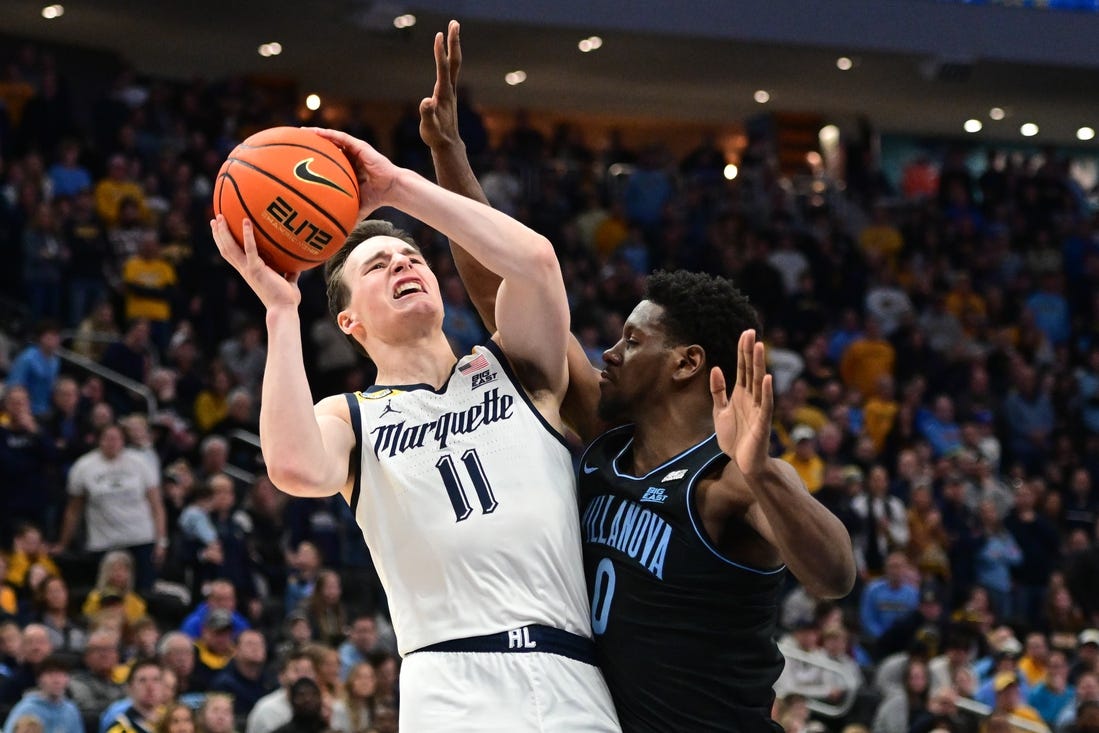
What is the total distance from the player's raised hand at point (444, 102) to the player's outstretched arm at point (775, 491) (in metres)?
1.43

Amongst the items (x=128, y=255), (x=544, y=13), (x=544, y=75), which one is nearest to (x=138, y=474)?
(x=128, y=255)

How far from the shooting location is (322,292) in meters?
16.0

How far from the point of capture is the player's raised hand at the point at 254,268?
4.29 meters

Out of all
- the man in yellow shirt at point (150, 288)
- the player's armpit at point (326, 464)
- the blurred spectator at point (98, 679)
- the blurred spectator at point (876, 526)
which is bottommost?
the blurred spectator at point (98, 679)

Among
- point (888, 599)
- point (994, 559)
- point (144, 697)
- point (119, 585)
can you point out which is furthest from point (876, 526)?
point (144, 697)

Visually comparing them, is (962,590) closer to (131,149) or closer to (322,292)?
(322,292)

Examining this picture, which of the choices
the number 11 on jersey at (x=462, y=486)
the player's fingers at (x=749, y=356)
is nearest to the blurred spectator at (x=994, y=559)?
the number 11 on jersey at (x=462, y=486)

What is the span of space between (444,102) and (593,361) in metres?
10.4

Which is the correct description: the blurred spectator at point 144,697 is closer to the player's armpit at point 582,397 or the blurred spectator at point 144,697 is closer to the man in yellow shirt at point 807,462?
the player's armpit at point 582,397

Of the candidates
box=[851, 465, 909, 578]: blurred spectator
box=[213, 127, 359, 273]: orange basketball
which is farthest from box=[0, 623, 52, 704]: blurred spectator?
box=[851, 465, 909, 578]: blurred spectator

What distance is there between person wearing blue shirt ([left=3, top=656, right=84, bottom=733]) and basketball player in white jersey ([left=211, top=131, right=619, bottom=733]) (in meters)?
5.75

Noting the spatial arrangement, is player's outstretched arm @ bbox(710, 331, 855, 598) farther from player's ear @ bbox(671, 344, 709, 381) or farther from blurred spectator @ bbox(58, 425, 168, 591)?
blurred spectator @ bbox(58, 425, 168, 591)

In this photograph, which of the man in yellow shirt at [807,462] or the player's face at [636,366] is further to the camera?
the man in yellow shirt at [807,462]

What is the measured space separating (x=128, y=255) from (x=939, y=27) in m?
11.0
